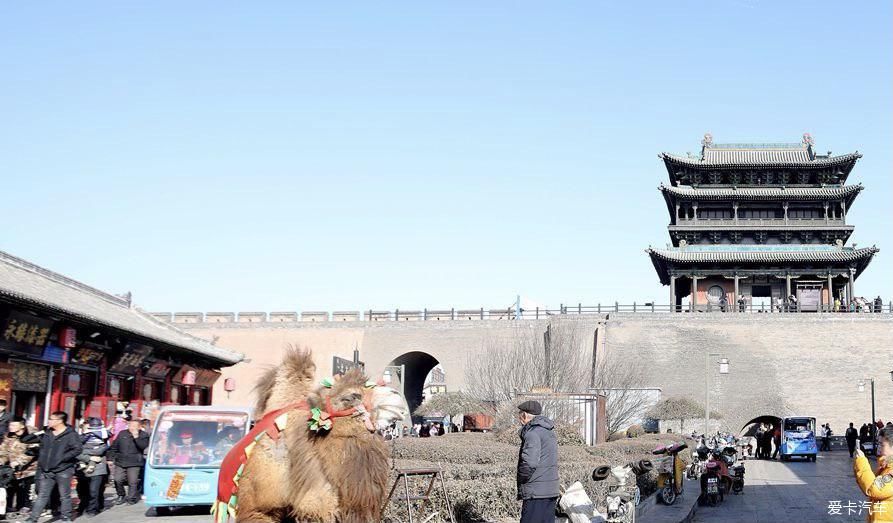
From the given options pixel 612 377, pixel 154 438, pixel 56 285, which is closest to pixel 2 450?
pixel 154 438

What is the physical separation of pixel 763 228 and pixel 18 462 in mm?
37381

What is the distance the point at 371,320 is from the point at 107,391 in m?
25.1

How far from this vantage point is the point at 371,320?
1768 inches

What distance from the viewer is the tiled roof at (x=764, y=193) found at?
43875mm

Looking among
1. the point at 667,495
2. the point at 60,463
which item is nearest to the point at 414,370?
the point at 667,495

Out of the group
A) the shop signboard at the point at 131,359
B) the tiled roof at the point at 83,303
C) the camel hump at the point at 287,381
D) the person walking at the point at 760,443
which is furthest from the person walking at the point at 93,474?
the person walking at the point at 760,443

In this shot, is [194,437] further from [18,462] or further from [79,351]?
[79,351]

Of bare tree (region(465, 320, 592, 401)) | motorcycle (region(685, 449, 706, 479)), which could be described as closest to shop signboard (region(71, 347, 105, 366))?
motorcycle (region(685, 449, 706, 479))

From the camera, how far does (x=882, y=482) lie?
607 centimetres

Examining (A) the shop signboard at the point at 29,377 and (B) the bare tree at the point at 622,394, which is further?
(B) the bare tree at the point at 622,394

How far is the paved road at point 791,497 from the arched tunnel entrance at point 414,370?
20778 mm

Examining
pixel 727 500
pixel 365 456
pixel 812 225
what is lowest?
pixel 727 500

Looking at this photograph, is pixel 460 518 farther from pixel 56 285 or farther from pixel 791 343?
pixel 791 343

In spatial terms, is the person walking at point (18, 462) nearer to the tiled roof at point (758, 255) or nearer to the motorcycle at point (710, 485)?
the motorcycle at point (710, 485)
